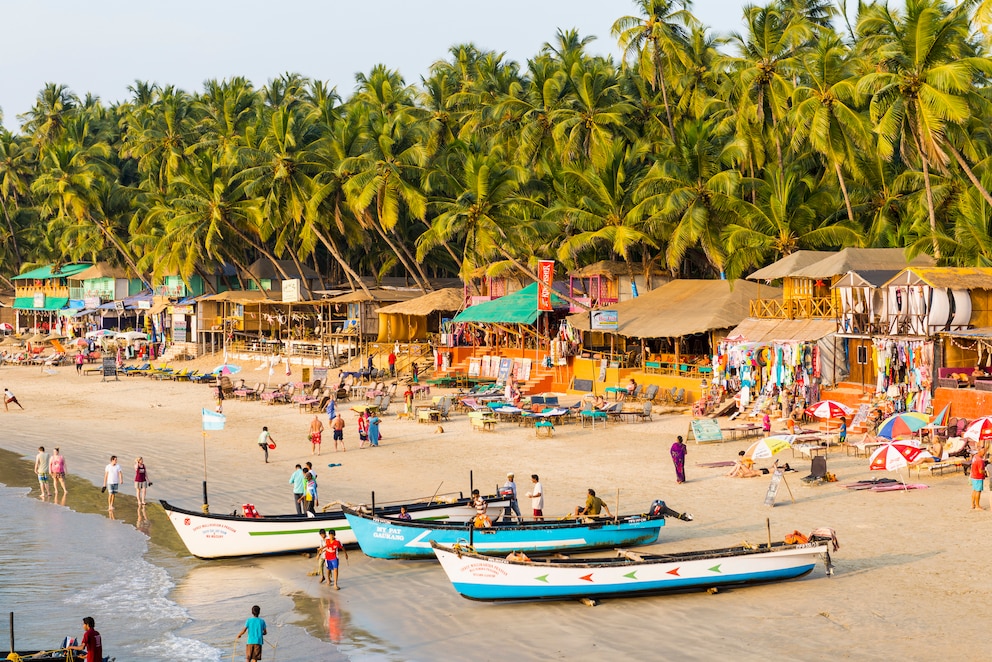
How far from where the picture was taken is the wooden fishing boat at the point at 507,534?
18609 mm

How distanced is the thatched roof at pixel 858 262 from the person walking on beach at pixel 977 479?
1255 centimetres

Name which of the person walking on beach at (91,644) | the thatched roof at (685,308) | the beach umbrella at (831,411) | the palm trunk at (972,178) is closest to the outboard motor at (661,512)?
the beach umbrella at (831,411)

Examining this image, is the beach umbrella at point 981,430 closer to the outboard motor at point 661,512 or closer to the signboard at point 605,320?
the outboard motor at point 661,512

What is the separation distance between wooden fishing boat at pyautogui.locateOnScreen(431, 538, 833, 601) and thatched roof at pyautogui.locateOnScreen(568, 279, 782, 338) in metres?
19.2

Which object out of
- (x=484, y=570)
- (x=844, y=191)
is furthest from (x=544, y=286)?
(x=484, y=570)

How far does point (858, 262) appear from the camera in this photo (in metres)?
32.9

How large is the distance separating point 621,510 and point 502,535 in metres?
4.51

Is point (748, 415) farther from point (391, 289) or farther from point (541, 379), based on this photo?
point (391, 289)

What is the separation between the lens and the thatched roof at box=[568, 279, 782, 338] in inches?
1437

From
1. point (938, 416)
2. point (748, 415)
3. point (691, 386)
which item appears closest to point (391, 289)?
point (691, 386)

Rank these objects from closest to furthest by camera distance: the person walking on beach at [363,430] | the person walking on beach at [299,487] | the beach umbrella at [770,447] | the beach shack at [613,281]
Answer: the person walking on beach at [299,487]
the beach umbrella at [770,447]
the person walking on beach at [363,430]
the beach shack at [613,281]

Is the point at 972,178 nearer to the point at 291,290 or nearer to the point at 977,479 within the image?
the point at 977,479

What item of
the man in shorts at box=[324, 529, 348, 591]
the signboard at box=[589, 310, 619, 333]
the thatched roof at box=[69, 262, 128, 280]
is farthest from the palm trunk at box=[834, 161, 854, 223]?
the thatched roof at box=[69, 262, 128, 280]

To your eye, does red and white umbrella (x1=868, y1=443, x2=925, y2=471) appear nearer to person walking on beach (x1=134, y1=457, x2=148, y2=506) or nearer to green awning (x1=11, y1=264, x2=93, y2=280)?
person walking on beach (x1=134, y1=457, x2=148, y2=506)
